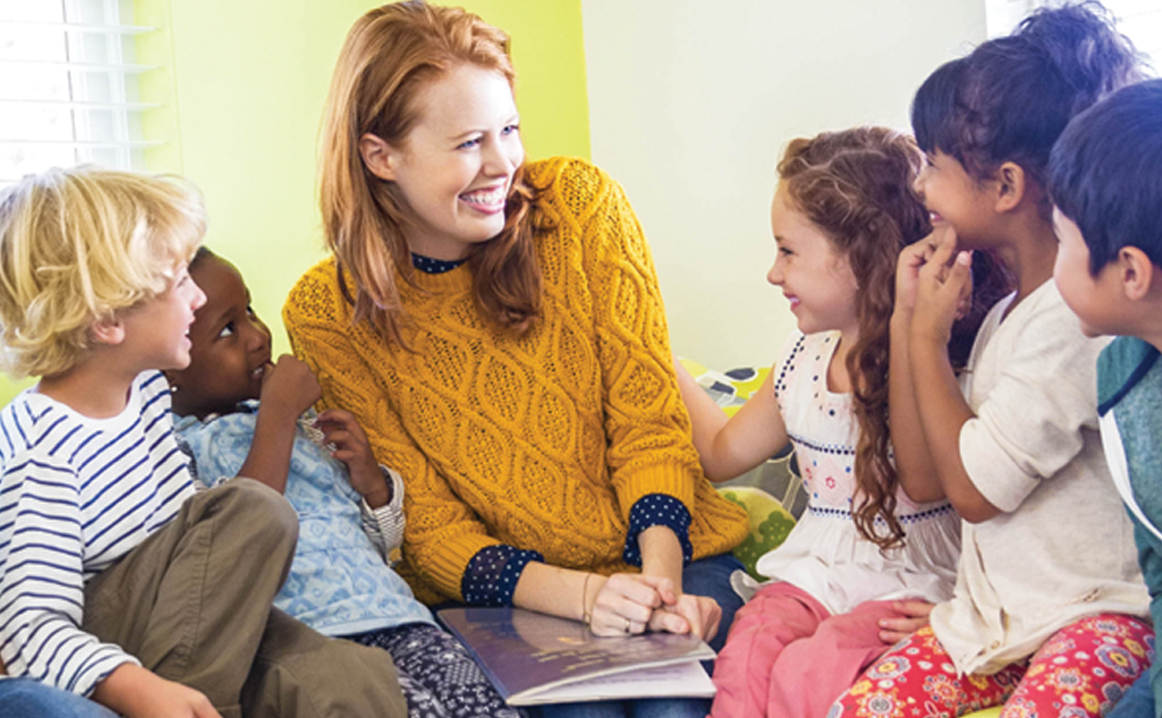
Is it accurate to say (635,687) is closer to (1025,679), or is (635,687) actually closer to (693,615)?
(693,615)

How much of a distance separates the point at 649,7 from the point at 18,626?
1884 millimetres

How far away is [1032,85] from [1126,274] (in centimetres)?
31

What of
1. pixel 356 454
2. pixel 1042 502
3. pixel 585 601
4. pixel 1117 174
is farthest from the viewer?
pixel 356 454

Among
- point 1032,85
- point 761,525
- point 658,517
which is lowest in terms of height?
point 761,525

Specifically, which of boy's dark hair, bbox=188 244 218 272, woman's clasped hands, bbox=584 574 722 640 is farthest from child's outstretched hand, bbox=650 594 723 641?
boy's dark hair, bbox=188 244 218 272

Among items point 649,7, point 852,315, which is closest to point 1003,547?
point 852,315

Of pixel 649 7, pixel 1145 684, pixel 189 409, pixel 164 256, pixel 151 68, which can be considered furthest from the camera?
pixel 649 7

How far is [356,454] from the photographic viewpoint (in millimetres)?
1621

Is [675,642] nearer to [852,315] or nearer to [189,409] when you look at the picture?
[852,315]

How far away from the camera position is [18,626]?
47.4 inches

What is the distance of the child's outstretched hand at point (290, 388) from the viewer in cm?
159

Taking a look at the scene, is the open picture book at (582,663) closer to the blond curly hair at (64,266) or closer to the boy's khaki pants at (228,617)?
the boy's khaki pants at (228,617)

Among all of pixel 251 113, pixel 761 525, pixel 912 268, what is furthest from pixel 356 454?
pixel 251 113

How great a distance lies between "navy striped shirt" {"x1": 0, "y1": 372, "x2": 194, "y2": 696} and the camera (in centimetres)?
120
